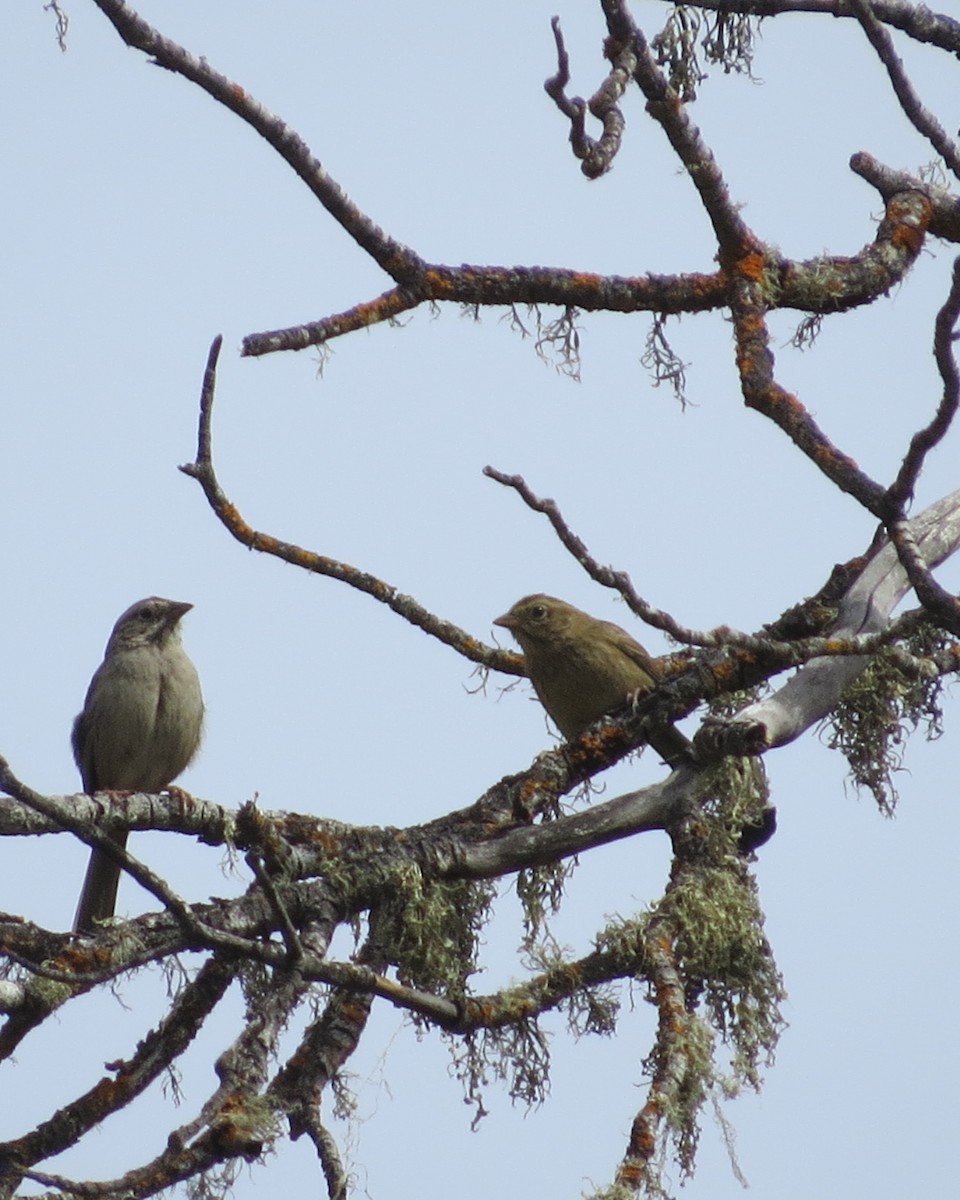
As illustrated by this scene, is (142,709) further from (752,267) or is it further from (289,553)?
(752,267)

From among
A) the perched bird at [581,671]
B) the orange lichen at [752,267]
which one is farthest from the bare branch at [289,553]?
the orange lichen at [752,267]

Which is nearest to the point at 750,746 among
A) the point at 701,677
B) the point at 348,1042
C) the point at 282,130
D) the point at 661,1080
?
the point at 701,677

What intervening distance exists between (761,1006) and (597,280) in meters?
2.44

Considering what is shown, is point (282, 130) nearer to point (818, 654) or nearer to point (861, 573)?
point (818, 654)

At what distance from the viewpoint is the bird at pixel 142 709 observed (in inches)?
309

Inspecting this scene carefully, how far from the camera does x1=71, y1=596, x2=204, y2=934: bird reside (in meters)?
7.85

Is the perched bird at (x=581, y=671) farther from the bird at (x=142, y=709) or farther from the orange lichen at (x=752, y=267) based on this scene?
the bird at (x=142, y=709)

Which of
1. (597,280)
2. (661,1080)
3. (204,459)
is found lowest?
(661,1080)

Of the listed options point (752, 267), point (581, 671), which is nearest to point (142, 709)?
point (581, 671)

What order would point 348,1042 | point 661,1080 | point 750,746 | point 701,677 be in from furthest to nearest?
point 701,677, point 750,746, point 348,1042, point 661,1080

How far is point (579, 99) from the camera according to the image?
16.5ft

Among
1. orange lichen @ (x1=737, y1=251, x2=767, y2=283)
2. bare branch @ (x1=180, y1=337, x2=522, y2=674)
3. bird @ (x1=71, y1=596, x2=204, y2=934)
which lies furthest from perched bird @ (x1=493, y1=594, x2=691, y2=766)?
bird @ (x1=71, y1=596, x2=204, y2=934)

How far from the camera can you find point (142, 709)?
7824 millimetres

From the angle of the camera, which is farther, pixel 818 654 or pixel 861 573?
pixel 861 573
